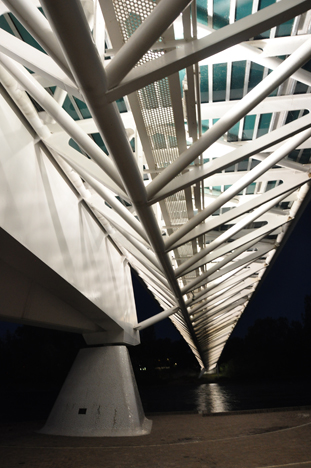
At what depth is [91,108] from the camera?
3.46 m

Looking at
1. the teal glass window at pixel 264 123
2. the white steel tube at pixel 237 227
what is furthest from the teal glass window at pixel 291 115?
the white steel tube at pixel 237 227

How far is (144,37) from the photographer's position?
3064 millimetres

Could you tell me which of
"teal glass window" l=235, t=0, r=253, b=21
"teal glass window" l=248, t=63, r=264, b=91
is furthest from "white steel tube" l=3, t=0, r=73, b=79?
"teal glass window" l=248, t=63, r=264, b=91

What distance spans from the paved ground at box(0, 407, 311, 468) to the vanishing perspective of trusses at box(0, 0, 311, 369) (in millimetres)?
4452

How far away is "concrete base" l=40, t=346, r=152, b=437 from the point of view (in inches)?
499

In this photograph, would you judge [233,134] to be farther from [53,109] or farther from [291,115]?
[53,109]

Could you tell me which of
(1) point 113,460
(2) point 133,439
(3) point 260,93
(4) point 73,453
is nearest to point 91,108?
(3) point 260,93

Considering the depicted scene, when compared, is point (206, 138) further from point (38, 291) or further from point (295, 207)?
point (295, 207)

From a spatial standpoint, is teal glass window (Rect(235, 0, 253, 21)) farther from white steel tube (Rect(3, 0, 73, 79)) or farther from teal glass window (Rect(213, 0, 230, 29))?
white steel tube (Rect(3, 0, 73, 79))

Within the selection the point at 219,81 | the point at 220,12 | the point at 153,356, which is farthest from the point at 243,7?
the point at 153,356

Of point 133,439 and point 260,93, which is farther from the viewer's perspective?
point 133,439

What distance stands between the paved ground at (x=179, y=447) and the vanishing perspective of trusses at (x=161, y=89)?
445 centimetres

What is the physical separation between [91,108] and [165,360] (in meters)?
124

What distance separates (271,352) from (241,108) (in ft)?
350
